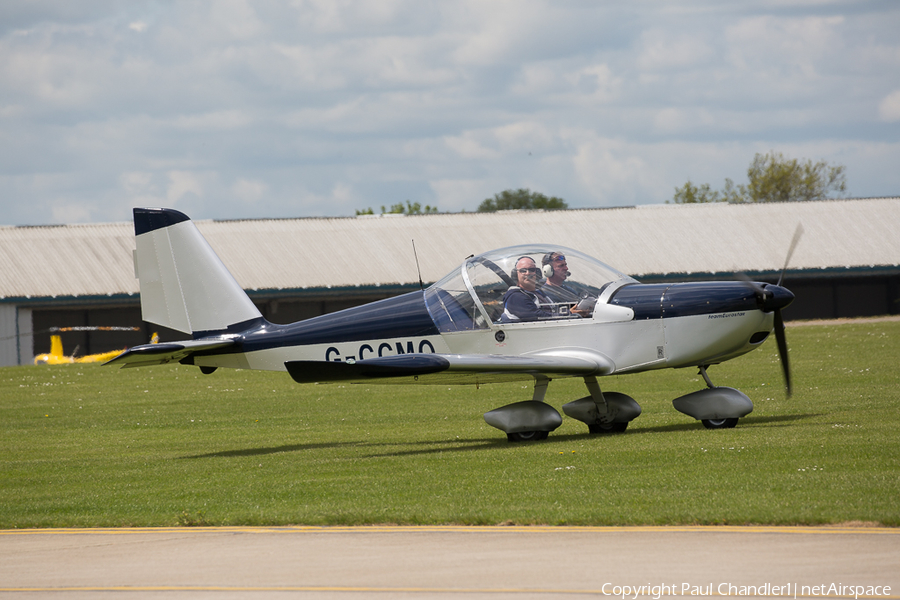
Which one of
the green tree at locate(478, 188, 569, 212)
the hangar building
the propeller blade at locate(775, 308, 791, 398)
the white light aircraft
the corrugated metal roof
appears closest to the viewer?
the white light aircraft

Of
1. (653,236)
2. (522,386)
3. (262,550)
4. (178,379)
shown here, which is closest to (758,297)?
(262,550)

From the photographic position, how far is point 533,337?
15.2 meters

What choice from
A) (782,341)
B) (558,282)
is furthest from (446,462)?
(782,341)

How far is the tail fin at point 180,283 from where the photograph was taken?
55.4 ft

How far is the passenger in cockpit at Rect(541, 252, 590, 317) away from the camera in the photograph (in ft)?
49.6

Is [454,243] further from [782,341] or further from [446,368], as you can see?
[446,368]

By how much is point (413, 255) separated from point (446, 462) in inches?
1635

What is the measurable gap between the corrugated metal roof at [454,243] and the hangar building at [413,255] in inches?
3.3

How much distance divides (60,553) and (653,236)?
165ft

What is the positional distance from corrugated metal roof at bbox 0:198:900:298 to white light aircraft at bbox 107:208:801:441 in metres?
33.7

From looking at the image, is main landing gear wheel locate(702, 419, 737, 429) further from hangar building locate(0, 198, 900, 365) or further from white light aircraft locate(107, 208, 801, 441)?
hangar building locate(0, 198, 900, 365)

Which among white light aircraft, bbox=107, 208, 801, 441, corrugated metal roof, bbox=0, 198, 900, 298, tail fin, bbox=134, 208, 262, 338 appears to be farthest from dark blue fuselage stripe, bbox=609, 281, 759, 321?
corrugated metal roof, bbox=0, 198, 900, 298

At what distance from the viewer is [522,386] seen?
26781 mm

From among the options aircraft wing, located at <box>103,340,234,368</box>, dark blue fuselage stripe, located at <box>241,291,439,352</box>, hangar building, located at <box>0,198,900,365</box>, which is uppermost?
hangar building, located at <box>0,198,900,365</box>
